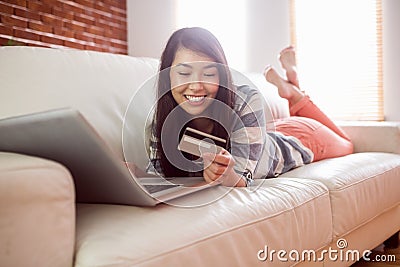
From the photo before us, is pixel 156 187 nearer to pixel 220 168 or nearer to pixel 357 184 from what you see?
pixel 220 168

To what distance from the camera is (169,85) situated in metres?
1.65

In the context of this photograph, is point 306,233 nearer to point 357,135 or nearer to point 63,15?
point 357,135

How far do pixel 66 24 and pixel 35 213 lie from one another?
3965 mm

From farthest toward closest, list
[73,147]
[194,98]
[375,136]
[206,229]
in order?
[375,136] → [194,98] → [206,229] → [73,147]

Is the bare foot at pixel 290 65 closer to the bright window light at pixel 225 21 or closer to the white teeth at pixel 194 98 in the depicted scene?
the white teeth at pixel 194 98

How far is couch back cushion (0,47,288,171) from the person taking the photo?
1482 mm

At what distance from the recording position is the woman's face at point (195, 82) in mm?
1498

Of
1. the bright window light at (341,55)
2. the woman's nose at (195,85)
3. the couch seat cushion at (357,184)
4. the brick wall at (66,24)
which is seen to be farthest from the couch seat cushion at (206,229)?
the brick wall at (66,24)

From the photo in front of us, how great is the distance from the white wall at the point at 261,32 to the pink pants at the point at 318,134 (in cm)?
144

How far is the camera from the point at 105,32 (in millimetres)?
5023

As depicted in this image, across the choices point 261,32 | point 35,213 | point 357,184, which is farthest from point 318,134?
point 261,32

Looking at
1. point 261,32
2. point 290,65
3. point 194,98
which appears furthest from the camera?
point 261,32

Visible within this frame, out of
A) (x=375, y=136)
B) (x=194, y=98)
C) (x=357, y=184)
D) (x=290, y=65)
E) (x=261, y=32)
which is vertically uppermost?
(x=261, y=32)

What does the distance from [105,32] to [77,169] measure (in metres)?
4.11
